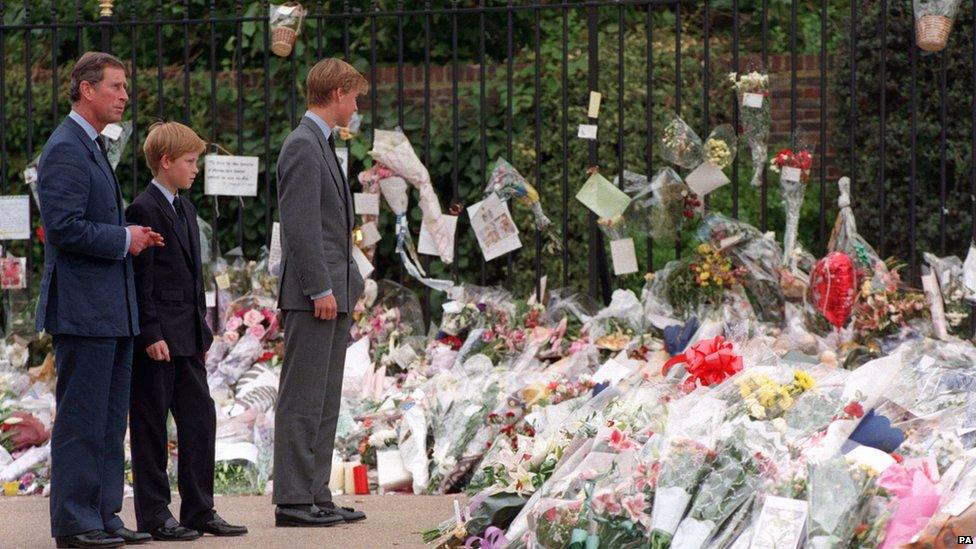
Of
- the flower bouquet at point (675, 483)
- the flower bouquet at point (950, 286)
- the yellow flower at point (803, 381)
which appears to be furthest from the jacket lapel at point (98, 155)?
the flower bouquet at point (950, 286)

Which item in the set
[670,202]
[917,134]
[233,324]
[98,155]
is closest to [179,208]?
[98,155]

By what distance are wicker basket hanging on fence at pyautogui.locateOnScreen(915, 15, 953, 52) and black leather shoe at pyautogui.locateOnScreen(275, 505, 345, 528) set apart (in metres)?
3.69

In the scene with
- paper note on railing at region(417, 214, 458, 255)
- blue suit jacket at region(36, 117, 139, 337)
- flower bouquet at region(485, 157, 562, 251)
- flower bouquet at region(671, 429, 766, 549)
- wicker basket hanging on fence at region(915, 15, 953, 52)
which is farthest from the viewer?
paper note on railing at region(417, 214, 458, 255)

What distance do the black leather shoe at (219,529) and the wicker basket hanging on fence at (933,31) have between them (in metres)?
3.99

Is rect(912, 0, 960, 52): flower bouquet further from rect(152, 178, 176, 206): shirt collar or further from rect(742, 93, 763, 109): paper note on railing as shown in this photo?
rect(152, 178, 176, 206): shirt collar

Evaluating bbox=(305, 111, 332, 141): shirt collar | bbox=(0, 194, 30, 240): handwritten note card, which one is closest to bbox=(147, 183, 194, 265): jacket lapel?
bbox=(305, 111, 332, 141): shirt collar

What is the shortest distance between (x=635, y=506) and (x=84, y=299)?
1849 millimetres

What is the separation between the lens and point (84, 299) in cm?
462

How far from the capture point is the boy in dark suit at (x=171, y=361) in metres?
4.92

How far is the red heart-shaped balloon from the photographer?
6781 mm

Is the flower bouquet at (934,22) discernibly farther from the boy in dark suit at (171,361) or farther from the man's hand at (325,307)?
the boy in dark suit at (171,361)

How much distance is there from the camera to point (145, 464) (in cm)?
492

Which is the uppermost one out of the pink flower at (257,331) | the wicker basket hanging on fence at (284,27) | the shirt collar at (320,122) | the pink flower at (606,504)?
the wicker basket hanging on fence at (284,27)

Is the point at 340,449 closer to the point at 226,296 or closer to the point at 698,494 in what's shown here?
the point at 226,296
